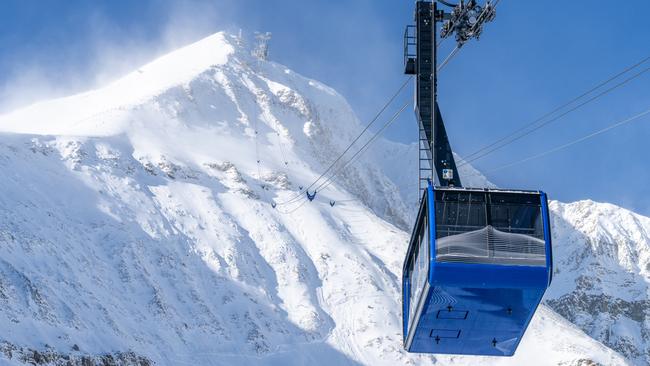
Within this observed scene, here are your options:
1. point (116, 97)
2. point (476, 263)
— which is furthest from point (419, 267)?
→ point (116, 97)

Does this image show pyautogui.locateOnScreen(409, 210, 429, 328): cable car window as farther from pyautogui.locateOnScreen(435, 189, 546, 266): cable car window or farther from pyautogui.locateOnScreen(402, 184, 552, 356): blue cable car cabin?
pyautogui.locateOnScreen(435, 189, 546, 266): cable car window

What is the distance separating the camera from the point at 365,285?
346 feet

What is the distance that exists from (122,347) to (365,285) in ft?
109

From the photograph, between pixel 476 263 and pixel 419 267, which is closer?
pixel 476 263

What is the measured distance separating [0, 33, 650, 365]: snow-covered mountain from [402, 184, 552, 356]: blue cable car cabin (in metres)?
40.8

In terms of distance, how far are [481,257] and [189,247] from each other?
71500mm

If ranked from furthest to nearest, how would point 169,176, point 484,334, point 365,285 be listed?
point 169,176 → point 365,285 → point 484,334

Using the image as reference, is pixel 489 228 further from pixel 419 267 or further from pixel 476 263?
pixel 419 267

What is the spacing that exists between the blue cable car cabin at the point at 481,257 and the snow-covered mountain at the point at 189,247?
134 feet

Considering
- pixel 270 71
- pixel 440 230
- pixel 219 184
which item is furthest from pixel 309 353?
pixel 270 71

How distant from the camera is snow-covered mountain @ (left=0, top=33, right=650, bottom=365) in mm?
82000

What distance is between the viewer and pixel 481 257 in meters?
33.3

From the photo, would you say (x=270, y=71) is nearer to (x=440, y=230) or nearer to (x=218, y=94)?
(x=218, y=94)

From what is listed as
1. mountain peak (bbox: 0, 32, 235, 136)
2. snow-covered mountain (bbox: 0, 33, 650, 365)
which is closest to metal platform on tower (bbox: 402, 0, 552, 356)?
snow-covered mountain (bbox: 0, 33, 650, 365)
